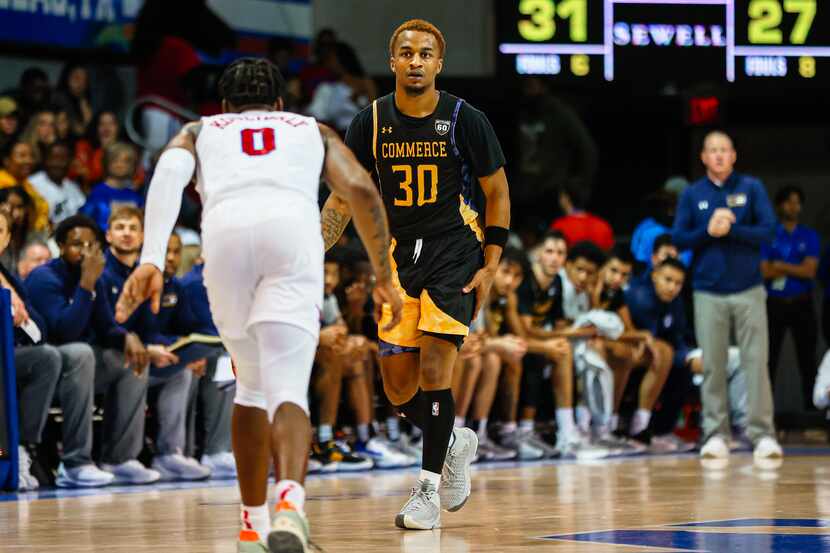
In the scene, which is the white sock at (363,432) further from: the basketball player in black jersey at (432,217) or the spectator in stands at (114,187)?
the basketball player in black jersey at (432,217)

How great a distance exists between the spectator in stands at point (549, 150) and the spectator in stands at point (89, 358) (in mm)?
6050

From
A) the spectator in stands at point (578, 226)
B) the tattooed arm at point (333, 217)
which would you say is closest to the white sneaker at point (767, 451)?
the spectator in stands at point (578, 226)

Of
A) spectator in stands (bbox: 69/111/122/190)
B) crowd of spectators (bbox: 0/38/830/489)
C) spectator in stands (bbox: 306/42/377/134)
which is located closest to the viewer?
crowd of spectators (bbox: 0/38/830/489)

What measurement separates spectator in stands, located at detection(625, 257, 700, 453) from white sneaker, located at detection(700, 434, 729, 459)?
101 centimetres

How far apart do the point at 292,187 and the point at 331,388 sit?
5389mm

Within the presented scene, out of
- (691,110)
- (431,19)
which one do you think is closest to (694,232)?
(691,110)

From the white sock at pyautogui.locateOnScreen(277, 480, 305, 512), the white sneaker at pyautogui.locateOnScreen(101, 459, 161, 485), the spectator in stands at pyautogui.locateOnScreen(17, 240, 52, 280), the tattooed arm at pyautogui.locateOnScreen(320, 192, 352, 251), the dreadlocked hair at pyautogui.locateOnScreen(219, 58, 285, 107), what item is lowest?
the white sneaker at pyautogui.locateOnScreen(101, 459, 161, 485)

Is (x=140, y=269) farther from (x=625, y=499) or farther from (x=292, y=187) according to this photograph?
(x=625, y=499)

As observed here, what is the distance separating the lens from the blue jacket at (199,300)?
384 inches

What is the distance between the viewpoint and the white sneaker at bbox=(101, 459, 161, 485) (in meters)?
9.03

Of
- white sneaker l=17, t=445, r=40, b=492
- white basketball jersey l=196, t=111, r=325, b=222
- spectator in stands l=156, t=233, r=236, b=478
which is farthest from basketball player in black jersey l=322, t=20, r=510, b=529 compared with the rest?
spectator in stands l=156, t=233, r=236, b=478

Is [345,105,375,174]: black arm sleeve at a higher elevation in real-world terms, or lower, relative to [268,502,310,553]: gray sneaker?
higher

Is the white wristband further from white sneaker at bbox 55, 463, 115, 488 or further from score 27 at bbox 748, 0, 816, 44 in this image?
score 27 at bbox 748, 0, 816, 44

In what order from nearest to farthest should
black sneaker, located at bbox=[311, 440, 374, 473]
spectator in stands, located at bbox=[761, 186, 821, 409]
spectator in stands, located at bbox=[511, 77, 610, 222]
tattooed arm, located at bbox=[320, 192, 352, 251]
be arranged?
tattooed arm, located at bbox=[320, 192, 352, 251] < black sneaker, located at bbox=[311, 440, 374, 473] < spectator in stands, located at bbox=[761, 186, 821, 409] < spectator in stands, located at bbox=[511, 77, 610, 222]
